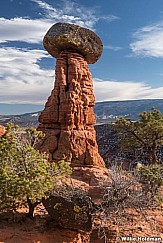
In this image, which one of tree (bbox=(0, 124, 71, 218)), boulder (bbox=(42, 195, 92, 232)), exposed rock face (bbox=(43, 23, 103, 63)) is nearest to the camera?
tree (bbox=(0, 124, 71, 218))

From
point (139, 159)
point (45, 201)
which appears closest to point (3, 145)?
point (45, 201)

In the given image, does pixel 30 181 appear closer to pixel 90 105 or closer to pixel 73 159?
pixel 73 159

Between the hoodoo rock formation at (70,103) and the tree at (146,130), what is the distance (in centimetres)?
609

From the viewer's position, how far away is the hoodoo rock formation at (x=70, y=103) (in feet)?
62.5

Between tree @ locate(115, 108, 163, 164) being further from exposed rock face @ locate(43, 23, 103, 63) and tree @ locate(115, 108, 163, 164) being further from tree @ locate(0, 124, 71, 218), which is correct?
tree @ locate(0, 124, 71, 218)

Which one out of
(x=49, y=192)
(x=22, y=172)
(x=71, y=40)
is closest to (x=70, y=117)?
(x=71, y=40)

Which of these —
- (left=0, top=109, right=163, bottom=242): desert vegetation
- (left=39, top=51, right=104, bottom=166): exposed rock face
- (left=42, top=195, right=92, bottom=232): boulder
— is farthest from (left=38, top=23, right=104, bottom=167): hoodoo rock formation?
(left=42, top=195, right=92, bottom=232): boulder

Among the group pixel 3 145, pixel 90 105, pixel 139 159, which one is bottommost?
pixel 139 159

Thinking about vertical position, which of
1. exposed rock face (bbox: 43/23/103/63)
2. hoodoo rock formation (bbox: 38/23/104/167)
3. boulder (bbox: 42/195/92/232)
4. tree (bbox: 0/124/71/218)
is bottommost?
boulder (bbox: 42/195/92/232)

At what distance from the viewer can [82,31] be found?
20.3 m

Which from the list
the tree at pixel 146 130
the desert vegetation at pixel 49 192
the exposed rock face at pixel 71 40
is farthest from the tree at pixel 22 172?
the tree at pixel 146 130

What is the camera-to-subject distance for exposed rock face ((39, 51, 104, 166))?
62.3ft

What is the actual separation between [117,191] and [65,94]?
9193 mm

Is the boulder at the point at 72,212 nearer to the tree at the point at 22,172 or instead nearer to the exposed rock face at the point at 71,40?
the tree at the point at 22,172
